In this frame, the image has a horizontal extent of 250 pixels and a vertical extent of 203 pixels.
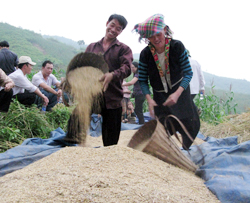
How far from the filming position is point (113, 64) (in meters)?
2.47

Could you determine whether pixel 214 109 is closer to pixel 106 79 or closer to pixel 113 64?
pixel 113 64

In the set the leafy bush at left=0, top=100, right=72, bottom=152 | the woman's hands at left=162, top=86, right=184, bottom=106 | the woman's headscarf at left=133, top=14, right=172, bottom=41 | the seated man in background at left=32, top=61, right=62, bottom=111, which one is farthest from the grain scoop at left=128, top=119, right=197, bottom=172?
the seated man in background at left=32, top=61, right=62, bottom=111

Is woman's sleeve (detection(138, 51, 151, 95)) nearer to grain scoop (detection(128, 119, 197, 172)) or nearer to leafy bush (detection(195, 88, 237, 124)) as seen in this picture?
grain scoop (detection(128, 119, 197, 172))

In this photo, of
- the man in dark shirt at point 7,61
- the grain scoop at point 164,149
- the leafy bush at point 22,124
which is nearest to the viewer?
the grain scoop at point 164,149

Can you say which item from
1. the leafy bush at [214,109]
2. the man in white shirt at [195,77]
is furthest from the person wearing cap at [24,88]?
the leafy bush at [214,109]

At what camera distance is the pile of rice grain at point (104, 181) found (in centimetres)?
133

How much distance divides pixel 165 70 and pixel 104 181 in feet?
4.05

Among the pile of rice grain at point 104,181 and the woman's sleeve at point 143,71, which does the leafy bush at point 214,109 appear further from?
the pile of rice grain at point 104,181

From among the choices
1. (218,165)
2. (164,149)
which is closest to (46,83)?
(164,149)

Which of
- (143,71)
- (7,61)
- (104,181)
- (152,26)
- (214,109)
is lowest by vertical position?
(214,109)

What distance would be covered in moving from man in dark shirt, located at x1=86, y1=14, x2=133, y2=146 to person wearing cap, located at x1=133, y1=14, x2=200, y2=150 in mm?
218

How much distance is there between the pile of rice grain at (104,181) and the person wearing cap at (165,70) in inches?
20.5

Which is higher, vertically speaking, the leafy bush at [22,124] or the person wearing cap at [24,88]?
the person wearing cap at [24,88]

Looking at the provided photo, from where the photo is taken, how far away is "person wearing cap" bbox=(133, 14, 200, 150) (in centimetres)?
215
